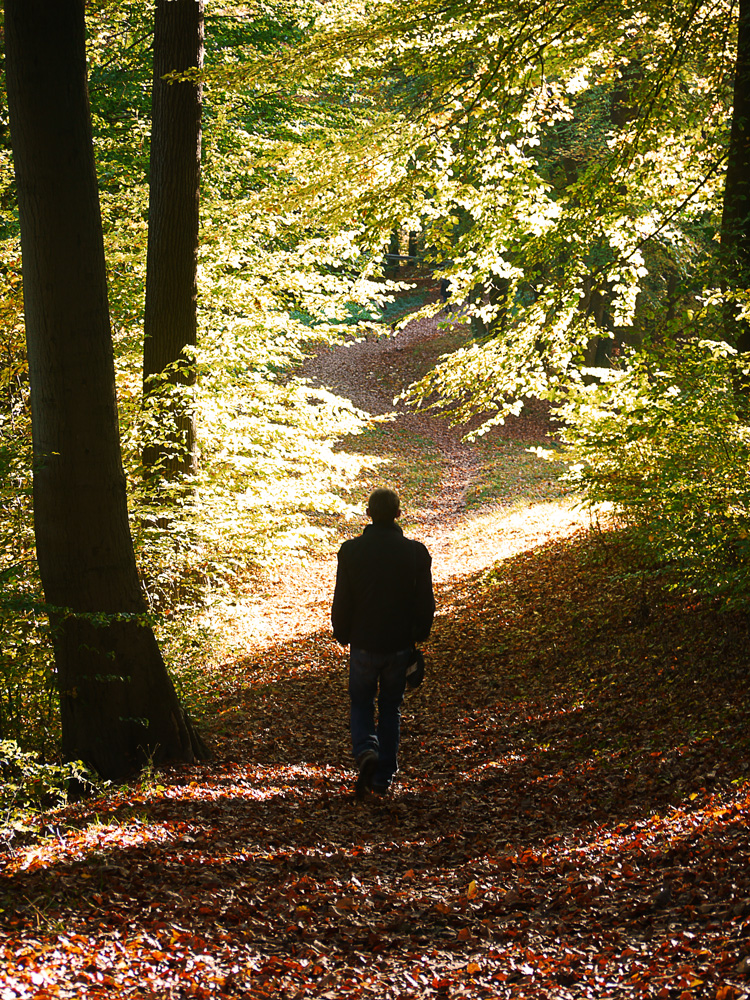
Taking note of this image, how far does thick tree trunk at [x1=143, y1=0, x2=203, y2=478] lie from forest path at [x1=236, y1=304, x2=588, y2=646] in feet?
9.35

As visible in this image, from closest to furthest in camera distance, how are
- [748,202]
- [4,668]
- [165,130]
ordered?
[4,668] < [748,202] < [165,130]

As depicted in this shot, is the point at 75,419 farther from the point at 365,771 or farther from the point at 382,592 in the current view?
the point at 365,771

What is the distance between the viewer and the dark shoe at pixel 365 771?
18.2 ft

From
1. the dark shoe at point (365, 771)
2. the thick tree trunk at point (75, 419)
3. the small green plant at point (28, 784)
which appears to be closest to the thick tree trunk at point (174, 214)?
the thick tree trunk at point (75, 419)

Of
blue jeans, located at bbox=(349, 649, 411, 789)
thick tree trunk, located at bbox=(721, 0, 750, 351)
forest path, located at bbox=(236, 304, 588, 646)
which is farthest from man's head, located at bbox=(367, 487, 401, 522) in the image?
thick tree trunk, located at bbox=(721, 0, 750, 351)

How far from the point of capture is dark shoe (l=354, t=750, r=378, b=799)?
219 inches

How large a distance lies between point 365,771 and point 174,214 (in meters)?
6.60

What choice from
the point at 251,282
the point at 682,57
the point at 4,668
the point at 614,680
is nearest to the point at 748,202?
the point at 682,57

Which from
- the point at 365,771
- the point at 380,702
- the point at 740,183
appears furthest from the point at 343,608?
the point at 740,183

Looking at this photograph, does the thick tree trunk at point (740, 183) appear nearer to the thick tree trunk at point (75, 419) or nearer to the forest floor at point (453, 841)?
the forest floor at point (453, 841)

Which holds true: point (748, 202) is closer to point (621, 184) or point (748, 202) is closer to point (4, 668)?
point (621, 184)

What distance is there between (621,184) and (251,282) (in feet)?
16.7

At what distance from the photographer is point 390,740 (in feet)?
18.4

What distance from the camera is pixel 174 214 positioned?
8.85 m
